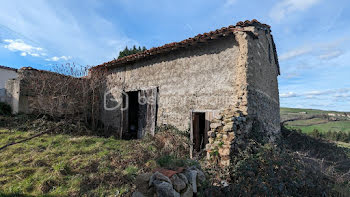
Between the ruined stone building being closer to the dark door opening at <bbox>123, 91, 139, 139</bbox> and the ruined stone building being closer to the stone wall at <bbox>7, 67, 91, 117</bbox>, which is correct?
the dark door opening at <bbox>123, 91, 139, 139</bbox>

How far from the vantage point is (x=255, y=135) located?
18.7 ft

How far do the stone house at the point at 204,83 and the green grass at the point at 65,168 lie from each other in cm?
211

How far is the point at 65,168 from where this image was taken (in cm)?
471

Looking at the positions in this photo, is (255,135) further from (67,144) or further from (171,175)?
(67,144)

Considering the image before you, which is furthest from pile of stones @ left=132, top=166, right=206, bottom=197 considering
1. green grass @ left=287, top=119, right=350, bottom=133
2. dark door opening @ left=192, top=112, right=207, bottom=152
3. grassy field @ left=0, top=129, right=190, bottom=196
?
green grass @ left=287, top=119, right=350, bottom=133

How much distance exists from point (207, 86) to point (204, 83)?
17 cm

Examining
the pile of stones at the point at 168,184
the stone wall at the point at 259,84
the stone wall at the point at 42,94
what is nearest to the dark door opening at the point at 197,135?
the stone wall at the point at 259,84

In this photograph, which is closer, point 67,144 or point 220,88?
Answer: point 220,88

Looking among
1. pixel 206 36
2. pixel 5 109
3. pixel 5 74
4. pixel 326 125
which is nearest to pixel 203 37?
pixel 206 36

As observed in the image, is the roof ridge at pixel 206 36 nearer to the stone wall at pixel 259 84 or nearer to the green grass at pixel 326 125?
the stone wall at pixel 259 84

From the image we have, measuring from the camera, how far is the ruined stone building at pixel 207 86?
556cm

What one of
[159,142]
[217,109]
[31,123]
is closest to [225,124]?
[217,109]

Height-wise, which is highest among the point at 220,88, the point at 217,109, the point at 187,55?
the point at 187,55

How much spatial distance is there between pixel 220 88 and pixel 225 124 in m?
1.63
